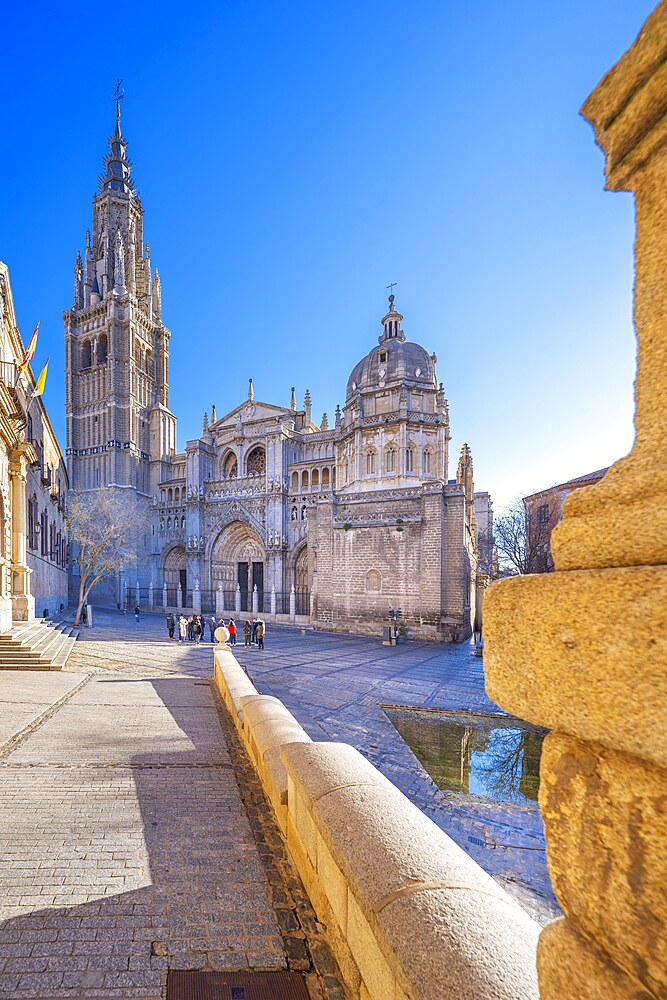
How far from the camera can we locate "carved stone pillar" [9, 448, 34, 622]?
13.1 meters

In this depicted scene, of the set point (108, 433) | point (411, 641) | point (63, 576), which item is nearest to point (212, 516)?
point (63, 576)

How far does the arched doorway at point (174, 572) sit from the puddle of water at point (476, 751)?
1240 inches

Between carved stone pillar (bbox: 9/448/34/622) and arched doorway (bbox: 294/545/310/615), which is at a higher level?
carved stone pillar (bbox: 9/448/34/622)

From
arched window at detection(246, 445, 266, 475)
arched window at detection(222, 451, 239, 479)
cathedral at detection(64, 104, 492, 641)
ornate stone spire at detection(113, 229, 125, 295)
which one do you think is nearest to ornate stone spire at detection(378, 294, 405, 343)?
cathedral at detection(64, 104, 492, 641)

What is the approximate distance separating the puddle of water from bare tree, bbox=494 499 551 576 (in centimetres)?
1737

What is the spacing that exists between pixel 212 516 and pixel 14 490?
70.3ft

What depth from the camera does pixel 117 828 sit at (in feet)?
10.4

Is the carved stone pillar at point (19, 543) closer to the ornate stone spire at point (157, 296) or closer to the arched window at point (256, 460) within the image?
the arched window at point (256, 460)

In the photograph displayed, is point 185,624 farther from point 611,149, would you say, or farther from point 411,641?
point 611,149

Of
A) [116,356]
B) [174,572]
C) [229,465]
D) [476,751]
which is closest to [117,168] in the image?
[116,356]

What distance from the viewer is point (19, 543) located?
13531 millimetres

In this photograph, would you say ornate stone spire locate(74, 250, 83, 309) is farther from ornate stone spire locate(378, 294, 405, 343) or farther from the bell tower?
ornate stone spire locate(378, 294, 405, 343)

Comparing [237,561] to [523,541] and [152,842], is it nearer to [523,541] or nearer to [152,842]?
[523,541]

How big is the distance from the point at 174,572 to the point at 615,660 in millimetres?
39791
